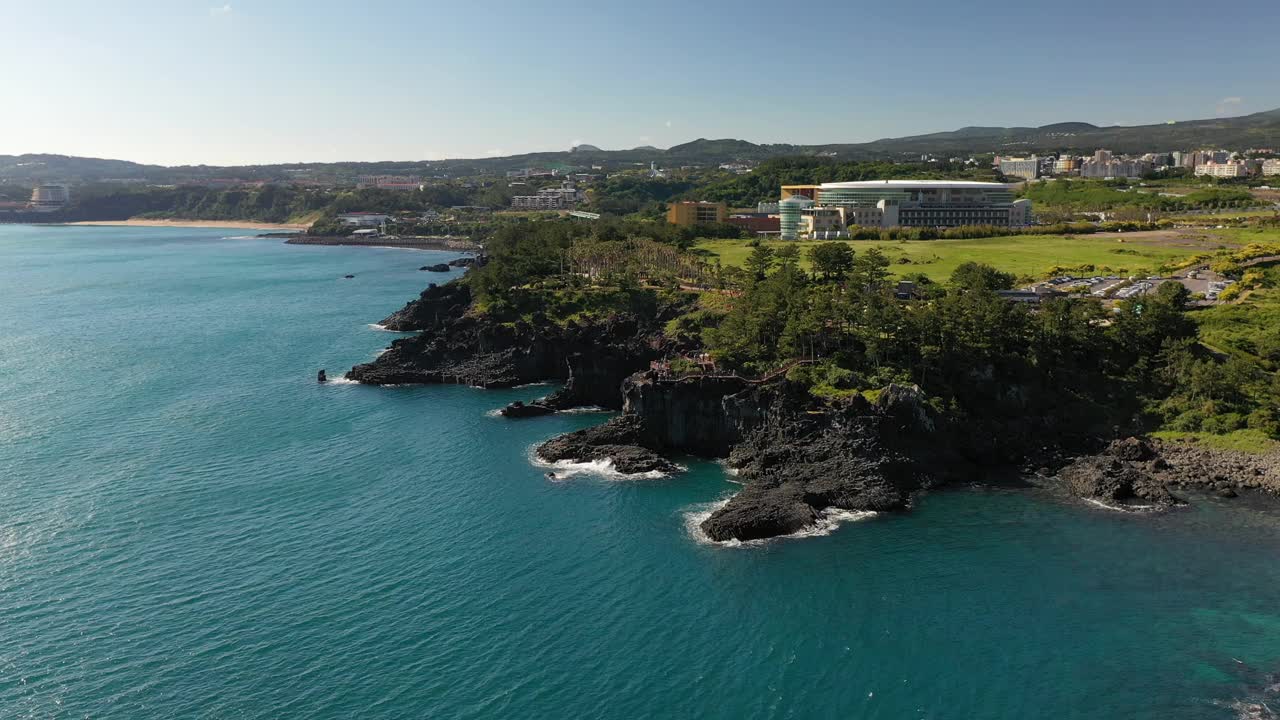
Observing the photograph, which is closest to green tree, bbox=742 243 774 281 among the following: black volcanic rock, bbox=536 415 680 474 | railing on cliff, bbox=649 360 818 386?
railing on cliff, bbox=649 360 818 386

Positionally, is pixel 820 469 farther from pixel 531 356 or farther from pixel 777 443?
pixel 531 356

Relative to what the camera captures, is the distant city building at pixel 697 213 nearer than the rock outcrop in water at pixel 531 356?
No

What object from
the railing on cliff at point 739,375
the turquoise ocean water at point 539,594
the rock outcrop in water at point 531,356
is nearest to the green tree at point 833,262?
the rock outcrop in water at point 531,356

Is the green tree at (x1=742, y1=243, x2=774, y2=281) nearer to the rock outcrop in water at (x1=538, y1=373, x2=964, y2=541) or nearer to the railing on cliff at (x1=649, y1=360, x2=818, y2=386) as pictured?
the railing on cliff at (x1=649, y1=360, x2=818, y2=386)

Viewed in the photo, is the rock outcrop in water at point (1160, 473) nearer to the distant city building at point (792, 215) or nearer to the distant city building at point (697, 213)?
the distant city building at point (792, 215)

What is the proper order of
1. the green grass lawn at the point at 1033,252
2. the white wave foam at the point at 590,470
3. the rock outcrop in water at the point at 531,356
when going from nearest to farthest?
the white wave foam at the point at 590,470
the rock outcrop in water at the point at 531,356
the green grass lawn at the point at 1033,252

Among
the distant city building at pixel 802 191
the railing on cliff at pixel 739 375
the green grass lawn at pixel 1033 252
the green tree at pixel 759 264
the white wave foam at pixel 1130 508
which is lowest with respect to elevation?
the white wave foam at pixel 1130 508

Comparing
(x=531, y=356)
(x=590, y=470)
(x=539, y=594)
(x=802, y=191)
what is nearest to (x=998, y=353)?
(x=590, y=470)
